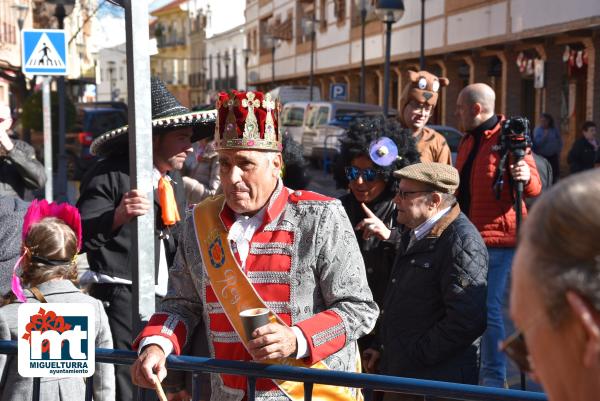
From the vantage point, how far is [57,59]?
12891 mm

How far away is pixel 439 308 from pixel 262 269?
1.35m

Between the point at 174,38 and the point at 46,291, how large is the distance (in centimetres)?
9975

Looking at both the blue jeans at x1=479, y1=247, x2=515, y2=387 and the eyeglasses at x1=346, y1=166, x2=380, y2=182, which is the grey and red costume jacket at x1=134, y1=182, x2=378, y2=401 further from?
the blue jeans at x1=479, y1=247, x2=515, y2=387

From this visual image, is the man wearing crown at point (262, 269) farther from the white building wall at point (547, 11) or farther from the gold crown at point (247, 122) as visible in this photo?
the white building wall at point (547, 11)

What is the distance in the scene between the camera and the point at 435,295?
4.27 m

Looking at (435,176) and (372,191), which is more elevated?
(435,176)

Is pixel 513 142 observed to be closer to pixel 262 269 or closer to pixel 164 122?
pixel 164 122

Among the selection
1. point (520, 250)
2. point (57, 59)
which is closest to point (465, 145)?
point (520, 250)

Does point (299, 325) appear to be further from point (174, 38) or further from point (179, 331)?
point (174, 38)

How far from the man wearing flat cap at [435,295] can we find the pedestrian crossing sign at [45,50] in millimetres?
9166

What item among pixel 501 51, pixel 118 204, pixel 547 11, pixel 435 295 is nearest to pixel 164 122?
pixel 118 204

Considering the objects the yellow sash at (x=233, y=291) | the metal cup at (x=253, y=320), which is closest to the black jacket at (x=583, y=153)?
the yellow sash at (x=233, y=291)

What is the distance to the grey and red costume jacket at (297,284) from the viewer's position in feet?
10.2

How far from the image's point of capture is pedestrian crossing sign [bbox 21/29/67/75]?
12.8 metres
